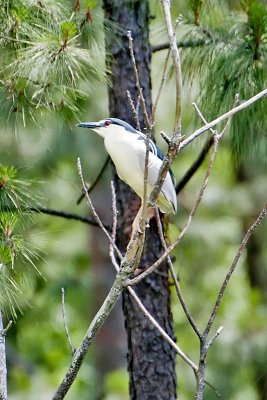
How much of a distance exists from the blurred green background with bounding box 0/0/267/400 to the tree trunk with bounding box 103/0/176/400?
153 cm

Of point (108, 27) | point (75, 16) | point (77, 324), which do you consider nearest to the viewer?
point (75, 16)

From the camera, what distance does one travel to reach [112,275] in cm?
686

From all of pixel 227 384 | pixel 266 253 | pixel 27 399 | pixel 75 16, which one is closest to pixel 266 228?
pixel 266 253

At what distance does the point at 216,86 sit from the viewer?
279 centimetres

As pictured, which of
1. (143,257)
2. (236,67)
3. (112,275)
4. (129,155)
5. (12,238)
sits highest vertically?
(236,67)

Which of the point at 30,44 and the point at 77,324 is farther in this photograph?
the point at 77,324

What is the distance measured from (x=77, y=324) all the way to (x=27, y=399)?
248cm

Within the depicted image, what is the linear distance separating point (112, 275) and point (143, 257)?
380 centimetres

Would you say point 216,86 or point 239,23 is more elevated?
point 239,23

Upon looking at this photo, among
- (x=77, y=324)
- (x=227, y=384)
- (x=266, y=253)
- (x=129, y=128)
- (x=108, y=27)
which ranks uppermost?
(x=108, y=27)

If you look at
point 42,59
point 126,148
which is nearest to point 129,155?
point 126,148

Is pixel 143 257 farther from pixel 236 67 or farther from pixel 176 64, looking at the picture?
pixel 176 64

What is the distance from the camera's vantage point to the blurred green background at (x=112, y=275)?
5398 millimetres

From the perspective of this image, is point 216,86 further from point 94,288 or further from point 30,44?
point 94,288
